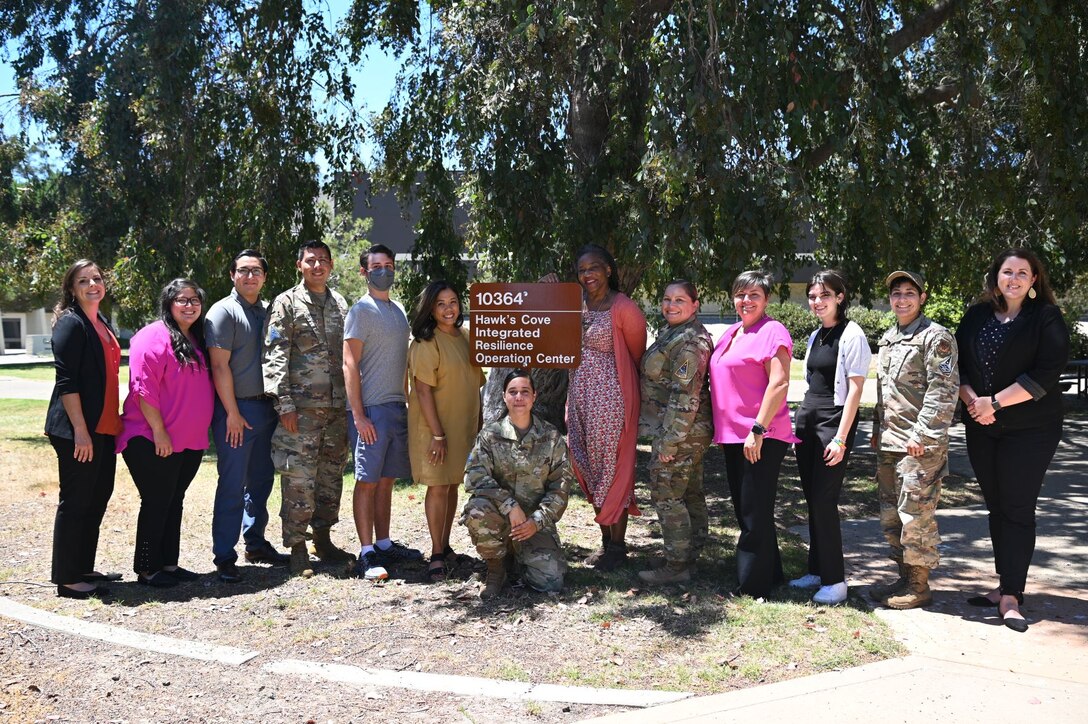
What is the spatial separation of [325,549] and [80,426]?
5.81 feet

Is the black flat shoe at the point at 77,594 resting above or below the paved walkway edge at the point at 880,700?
above

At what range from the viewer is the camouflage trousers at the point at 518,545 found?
5289 millimetres

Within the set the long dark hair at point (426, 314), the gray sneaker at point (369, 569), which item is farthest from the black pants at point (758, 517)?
the gray sneaker at point (369, 569)

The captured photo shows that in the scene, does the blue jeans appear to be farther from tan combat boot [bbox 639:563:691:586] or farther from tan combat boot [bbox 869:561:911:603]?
tan combat boot [bbox 869:561:911:603]

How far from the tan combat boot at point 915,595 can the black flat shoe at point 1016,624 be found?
0.43 meters

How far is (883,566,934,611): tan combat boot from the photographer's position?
16.7 feet

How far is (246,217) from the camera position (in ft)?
31.2

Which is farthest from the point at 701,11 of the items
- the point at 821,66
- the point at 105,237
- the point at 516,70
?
the point at 105,237

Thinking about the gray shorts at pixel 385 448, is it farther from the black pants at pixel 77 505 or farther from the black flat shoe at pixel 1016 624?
the black flat shoe at pixel 1016 624

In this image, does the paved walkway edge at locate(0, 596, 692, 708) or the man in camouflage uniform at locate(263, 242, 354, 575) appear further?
the man in camouflage uniform at locate(263, 242, 354, 575)

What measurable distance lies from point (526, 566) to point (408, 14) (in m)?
6.39

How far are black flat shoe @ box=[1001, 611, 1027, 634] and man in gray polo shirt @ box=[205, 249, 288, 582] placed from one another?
4446 millimetres

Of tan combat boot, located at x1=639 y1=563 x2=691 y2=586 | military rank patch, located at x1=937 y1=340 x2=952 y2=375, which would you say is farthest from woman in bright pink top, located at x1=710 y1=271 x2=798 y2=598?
military rank patch, located at x1=937 y1=340 x2=952 y2=375

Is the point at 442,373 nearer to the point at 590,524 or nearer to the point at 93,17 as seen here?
the point at 590,524
